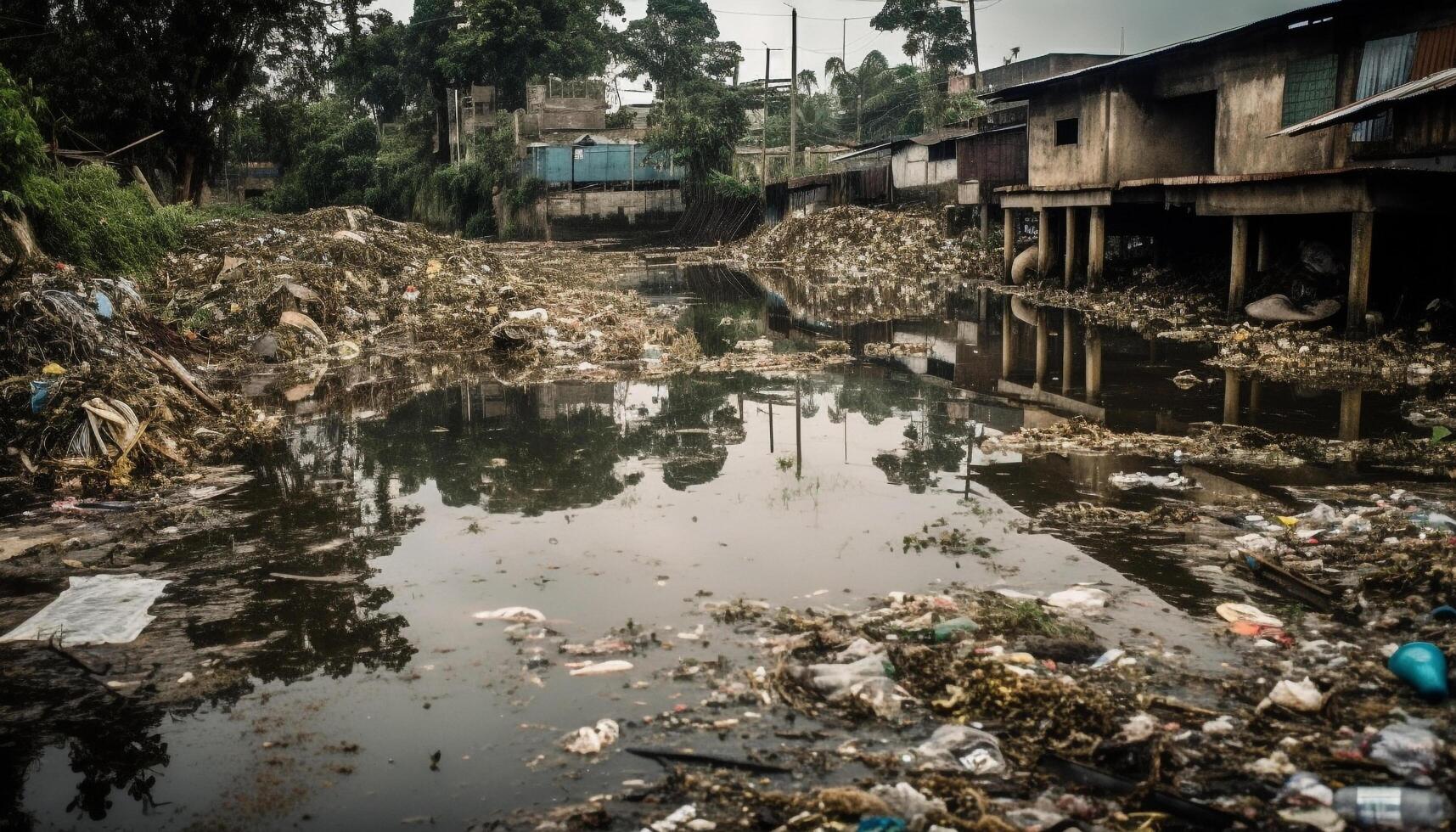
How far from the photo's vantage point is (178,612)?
4.74 m

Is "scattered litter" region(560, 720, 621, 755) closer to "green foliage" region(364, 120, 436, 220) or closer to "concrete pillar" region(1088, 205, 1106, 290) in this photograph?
"concrete pillar" region(1088, 205, 1106, 290)

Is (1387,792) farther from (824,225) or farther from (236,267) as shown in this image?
(824,225)

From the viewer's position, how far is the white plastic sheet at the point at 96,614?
4.45 meters

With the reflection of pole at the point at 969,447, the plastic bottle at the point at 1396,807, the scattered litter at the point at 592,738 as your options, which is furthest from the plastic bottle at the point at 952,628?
the reflection of pole at the point at 969,447

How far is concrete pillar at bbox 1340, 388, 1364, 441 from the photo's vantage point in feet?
25.0

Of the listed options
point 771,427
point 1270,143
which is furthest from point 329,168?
point 771,427

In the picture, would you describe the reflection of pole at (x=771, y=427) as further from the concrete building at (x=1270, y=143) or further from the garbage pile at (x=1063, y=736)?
the concrete building at (x=1270, y=143)

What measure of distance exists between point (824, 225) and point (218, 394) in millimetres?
22177

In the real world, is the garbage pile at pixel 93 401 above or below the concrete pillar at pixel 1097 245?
below

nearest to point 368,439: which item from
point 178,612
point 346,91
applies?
point 178,612

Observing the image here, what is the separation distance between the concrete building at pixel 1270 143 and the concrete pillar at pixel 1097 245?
0.03 metres

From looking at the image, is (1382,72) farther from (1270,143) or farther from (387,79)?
(387,79)

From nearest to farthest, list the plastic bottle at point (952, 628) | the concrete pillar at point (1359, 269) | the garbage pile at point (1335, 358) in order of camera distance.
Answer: the plastic bottle at point (952, 628)
the garbage pile at point (1335, 358)
the concrete pillar at point (1359, 269)

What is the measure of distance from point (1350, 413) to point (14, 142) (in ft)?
40.7
